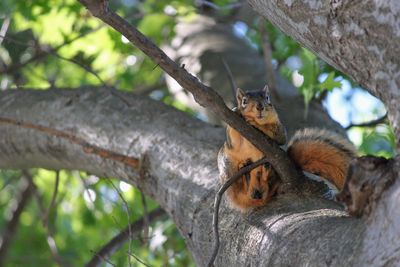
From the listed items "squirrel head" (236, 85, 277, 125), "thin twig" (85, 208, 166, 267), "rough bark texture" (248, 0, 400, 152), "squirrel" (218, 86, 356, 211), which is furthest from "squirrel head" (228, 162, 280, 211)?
"thin twig" (85, 208, 166, 267)

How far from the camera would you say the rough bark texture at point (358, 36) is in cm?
132

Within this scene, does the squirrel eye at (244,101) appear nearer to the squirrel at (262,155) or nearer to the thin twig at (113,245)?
the squirrel at (262,155)

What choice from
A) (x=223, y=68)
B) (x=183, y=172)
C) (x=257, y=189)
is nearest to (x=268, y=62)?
(x=223, y=68)

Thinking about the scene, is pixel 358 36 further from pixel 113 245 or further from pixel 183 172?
pixel 113 245

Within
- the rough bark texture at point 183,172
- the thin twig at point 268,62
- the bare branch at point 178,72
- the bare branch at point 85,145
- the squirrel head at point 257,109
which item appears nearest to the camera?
the rough bark texture at point 183,172

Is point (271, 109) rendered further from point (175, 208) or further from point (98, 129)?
point (98, 129)

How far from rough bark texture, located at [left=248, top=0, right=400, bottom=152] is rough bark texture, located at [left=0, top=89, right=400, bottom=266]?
0.62 ft

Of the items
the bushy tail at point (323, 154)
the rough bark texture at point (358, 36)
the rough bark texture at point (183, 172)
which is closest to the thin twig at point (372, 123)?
the rough bark texture at point (183, 172)

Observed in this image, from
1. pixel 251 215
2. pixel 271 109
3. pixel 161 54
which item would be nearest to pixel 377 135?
pixel 271 109

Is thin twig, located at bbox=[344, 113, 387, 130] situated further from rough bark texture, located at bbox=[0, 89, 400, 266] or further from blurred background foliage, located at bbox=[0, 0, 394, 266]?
rough bark texture, located at bbox=[0, 89, 400, 266]

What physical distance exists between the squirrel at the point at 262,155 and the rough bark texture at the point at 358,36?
0.57m

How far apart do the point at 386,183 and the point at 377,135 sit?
167cm

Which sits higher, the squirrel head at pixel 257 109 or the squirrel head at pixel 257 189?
the squirrel head at pixel 257 109

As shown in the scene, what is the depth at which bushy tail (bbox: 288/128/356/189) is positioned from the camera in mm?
2086
